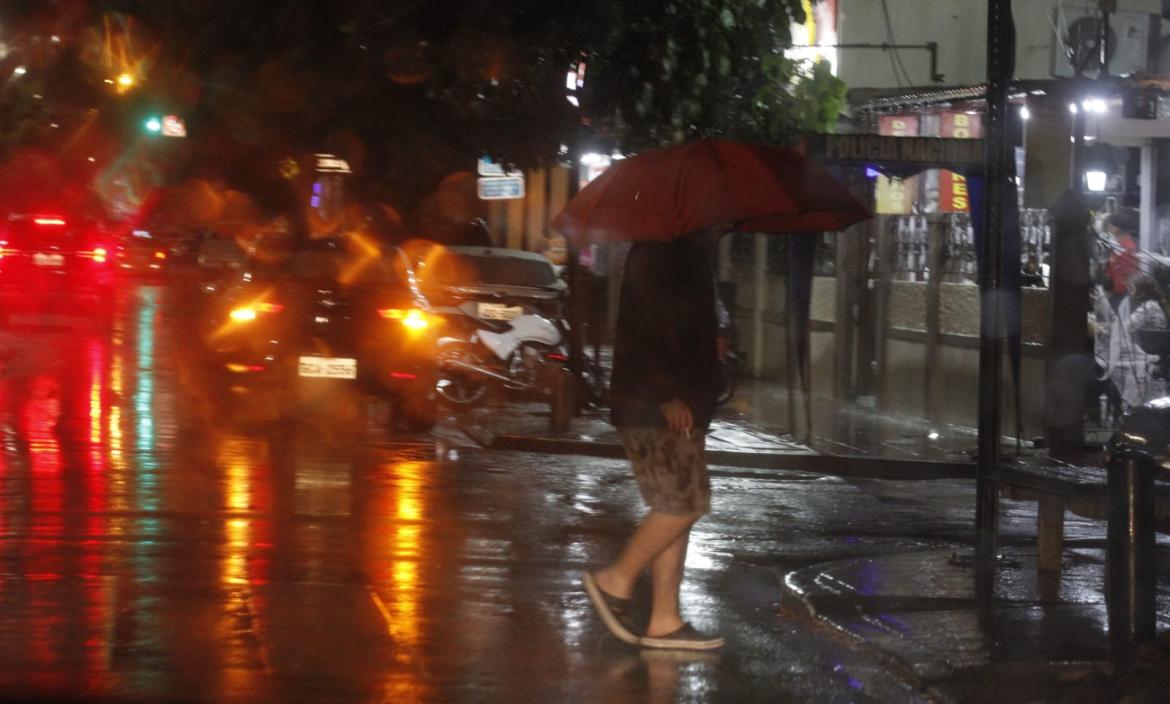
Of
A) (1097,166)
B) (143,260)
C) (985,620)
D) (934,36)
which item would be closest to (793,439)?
(1097,166)

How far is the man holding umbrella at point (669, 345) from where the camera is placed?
6.70 meters

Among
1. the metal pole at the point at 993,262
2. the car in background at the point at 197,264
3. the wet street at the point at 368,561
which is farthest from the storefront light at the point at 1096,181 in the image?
the car in background at the point at 197,264

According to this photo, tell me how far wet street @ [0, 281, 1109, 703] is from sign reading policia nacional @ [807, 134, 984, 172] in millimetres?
2802

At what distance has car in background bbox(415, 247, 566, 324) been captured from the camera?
60.0 feet

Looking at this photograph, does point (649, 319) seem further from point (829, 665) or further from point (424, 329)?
point (424, 329)

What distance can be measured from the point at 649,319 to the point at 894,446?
28.8ft

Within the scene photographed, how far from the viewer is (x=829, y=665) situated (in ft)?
22.3

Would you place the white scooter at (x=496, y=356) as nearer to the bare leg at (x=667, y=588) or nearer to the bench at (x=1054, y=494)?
the bench at (x=1054, y=494)

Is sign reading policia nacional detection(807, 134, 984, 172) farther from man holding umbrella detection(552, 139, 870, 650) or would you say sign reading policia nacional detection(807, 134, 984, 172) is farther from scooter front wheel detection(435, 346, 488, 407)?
man holding umbrella detection(552, 139, 870, 650)

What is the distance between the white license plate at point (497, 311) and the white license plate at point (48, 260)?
60.7ft

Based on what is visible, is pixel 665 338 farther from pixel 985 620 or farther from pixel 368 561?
pixel 368 561

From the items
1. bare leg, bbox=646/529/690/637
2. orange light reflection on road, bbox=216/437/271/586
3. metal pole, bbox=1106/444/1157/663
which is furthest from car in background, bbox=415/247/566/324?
metal pole, bbox=1106/444/1157/663

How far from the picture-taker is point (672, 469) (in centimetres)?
674

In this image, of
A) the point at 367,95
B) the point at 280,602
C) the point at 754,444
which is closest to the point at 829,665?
the point at 280,602
